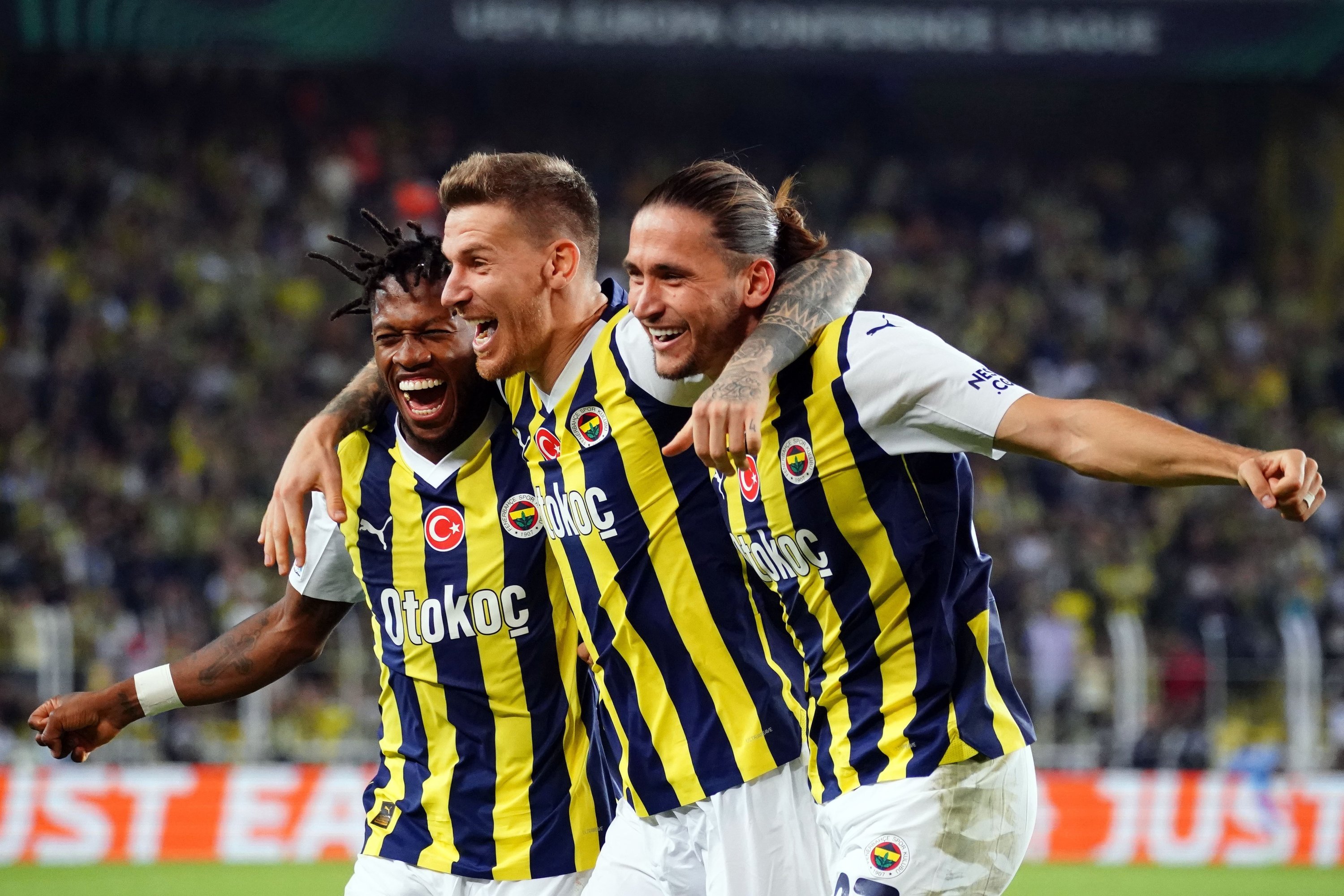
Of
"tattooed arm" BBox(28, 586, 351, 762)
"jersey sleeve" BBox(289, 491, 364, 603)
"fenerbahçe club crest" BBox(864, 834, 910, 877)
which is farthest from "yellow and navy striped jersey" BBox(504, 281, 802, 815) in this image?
"tattooed arm" BBox(28, 586, 351, 762)

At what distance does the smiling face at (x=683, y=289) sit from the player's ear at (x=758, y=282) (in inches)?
0.9

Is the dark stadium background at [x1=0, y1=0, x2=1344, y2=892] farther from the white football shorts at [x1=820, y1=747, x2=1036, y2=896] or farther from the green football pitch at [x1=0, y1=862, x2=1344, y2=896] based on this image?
the white football shorts at [x1=820, y1=747, x2=1036, y2=896]

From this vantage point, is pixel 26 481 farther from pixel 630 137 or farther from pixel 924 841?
pixel 924 841

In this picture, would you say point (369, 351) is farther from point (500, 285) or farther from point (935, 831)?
point (935, 831)

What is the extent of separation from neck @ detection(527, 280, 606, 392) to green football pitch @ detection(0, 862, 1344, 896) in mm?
7155

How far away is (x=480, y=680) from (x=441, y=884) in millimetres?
538

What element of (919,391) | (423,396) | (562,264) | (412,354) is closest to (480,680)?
(423,396)

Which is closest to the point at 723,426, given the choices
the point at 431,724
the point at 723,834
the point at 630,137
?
the point at 723,834

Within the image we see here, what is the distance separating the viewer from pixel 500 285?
4.13m

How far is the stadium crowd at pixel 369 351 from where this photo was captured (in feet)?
43.5

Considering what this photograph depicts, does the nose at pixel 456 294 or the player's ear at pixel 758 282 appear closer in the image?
the player's ear at pixel 758 282

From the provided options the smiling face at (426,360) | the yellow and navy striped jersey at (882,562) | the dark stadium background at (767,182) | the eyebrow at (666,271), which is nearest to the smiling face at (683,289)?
the eyebrow at (666,271)

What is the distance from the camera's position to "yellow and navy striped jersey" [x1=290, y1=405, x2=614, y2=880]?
4.23m

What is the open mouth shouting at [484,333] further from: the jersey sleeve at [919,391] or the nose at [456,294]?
the jersey sleeve at [919,391]
